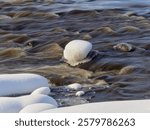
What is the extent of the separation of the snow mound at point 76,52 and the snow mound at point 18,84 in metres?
1.11

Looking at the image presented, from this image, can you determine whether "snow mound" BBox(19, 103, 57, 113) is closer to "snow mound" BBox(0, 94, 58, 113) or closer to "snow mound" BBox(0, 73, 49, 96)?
"snow mound" BBox(0, 94, 58, 113)

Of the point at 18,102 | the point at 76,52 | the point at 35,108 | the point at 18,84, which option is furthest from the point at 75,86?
the point at 35,108

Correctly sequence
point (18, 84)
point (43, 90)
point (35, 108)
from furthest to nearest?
point (18, 84), point (43, 90), point (35, 108)

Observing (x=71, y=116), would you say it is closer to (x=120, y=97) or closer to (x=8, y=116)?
(x=8, y=116)

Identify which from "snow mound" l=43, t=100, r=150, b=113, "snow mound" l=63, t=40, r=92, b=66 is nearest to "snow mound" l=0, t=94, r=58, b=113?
"snow mound" l=43, t=100, r=150, b=113

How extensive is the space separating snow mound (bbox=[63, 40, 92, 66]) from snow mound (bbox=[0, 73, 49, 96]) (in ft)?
3.63

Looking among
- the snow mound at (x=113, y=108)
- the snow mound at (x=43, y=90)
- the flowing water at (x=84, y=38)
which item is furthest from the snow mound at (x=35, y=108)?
the flowing water at (x=84, y=38)

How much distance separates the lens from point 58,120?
3.67m

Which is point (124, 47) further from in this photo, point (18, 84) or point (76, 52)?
point (18, 84)

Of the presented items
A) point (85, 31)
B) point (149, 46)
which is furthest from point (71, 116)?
point (85, 31)

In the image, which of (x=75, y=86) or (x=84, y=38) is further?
(x=84, y=38)

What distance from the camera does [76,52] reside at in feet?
21.0

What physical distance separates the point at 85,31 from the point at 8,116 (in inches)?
187

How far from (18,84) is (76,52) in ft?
4.20
